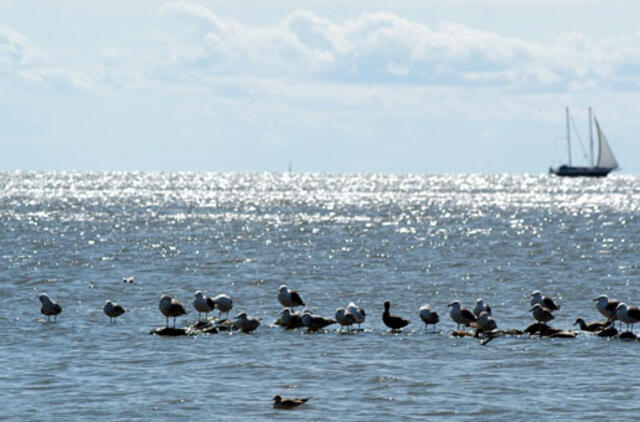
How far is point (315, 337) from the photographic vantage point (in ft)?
105

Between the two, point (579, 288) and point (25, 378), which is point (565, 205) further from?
point (25, 378)

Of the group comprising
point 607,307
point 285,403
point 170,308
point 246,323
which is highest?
point 607,307

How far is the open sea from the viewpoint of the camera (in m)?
23.9

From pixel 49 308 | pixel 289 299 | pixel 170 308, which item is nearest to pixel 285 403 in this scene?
pixel 170 308

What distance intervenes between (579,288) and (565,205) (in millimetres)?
105043

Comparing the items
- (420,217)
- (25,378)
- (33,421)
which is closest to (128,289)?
(25,378)

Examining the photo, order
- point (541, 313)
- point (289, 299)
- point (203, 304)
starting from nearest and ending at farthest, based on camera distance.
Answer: point (541, 313) → point (203, 304) → point (289, 299)

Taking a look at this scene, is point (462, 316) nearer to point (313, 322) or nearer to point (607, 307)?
point (313, 322)

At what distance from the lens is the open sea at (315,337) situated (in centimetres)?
2391

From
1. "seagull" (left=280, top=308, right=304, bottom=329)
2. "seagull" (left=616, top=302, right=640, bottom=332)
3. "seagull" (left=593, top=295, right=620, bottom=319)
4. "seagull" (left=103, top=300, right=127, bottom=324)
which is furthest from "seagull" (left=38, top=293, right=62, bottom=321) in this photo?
"seagull" (left=616, top=302, right=640, bottom=332)

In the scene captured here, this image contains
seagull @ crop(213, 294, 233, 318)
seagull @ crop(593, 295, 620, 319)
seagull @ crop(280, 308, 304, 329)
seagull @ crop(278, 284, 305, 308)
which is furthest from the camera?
seagull @ crop(278, 284, 305, 308)

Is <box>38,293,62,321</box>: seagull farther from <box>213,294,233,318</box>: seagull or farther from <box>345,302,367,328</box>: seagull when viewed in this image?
<box>345,302,367,328</box>: seagull

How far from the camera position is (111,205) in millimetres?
152500

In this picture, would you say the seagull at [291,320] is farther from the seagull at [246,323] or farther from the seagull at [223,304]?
the seagull at [223,304]
